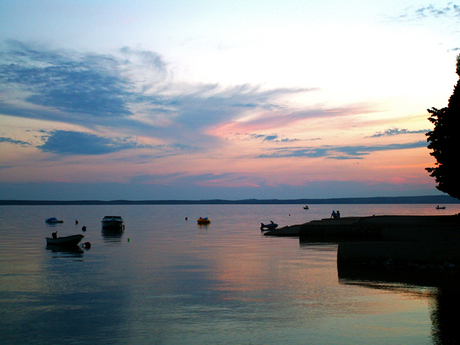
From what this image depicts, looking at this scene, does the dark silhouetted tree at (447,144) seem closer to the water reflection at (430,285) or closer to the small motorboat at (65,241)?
the water reflection at (430,285)

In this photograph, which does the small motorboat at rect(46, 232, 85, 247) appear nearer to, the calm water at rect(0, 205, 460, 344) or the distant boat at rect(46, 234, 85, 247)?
the distant boat at rect(46, 234, 85, 247)

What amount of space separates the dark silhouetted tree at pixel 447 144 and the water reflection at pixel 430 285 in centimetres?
2259

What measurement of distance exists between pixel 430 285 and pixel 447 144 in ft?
92.9

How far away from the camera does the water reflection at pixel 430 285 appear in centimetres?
1316

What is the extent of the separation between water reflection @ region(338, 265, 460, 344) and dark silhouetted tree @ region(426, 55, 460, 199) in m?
22.6

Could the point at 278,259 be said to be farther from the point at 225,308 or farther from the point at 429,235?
the point at 225,308

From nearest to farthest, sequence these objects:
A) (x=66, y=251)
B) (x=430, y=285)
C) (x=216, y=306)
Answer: (x=216, y=306), (x=430, y=285), (x=66, y=251)

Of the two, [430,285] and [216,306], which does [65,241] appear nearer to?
[216,306]

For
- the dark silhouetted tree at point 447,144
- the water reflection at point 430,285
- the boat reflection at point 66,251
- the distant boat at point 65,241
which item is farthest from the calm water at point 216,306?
the dark silhouetted tree at point 447,144

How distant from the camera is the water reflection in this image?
13.2 m

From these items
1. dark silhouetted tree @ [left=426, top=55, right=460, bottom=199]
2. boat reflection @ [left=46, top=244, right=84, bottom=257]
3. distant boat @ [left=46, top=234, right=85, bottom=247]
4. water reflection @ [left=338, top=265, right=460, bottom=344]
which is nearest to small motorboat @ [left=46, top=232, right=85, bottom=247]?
distant boat @ [left=46, top=234, right=85, bottom=247]

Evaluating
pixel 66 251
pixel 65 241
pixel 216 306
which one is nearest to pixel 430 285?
pixel 216 306

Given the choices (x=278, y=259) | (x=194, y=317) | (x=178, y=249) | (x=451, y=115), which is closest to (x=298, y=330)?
(x=194, y=317)

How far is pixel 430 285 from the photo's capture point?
19766 mm
